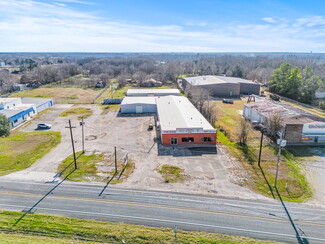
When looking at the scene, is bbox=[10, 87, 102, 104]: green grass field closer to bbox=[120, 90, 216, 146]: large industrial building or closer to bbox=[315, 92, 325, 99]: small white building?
bbox=[120, 90, 216, 146]: large industrial building

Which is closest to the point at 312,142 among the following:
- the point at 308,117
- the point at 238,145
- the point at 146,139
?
the point at 308,117

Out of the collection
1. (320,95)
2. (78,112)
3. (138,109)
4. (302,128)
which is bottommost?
(78,112)

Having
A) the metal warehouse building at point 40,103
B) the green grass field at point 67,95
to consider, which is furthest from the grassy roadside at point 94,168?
the green grass field at point 67,95

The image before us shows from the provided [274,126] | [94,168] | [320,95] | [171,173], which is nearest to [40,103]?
[94,168]

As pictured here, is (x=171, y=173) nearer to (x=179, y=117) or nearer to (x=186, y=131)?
(x=186, y=131)

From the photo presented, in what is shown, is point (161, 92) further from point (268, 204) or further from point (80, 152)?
point (268, 204)

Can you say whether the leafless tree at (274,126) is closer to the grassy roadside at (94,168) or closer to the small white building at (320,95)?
the grassy roadside at (94,168)
